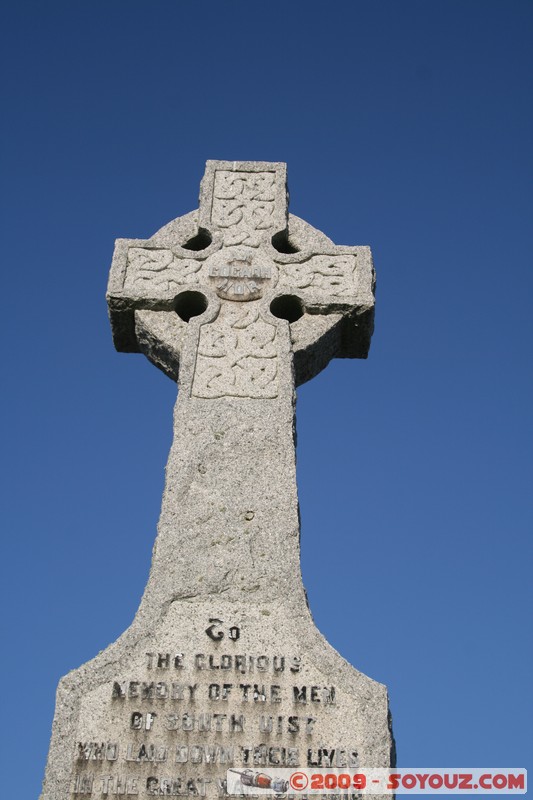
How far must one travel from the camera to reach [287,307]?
594 cm

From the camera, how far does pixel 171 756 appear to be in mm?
3867

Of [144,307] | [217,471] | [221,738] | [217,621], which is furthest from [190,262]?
[221,738]

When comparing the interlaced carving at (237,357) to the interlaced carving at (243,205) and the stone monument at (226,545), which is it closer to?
the stone monument at (226,545)

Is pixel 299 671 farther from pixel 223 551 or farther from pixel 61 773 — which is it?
pixel 61 773

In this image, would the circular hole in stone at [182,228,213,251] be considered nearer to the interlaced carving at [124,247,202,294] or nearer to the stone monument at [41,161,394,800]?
the stone monument at [41,161,394,800]

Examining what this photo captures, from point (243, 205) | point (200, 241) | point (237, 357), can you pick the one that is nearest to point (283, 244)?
point (243, 205)

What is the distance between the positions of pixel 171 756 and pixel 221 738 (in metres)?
0.23

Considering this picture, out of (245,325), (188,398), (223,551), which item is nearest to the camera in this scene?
(223,551)

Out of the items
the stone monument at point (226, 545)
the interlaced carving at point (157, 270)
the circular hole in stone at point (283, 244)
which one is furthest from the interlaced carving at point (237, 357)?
the circular hole in stone at point (283, 244)

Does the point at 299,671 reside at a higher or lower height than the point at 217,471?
lower

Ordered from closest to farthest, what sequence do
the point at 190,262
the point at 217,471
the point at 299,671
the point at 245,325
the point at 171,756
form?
1. the point at 171,756
2. the point at 299,671
3. the point at 217,471
4. the point at 245,325
5. the point at 190,262

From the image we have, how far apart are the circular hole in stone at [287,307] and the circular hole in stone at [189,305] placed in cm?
48

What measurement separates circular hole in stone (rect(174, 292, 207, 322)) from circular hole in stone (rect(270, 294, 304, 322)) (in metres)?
0.48

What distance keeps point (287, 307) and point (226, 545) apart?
6.55 ft
